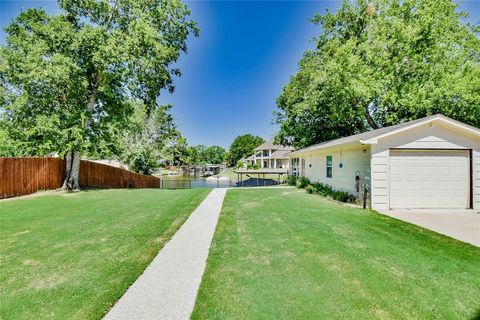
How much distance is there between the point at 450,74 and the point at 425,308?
19.4m

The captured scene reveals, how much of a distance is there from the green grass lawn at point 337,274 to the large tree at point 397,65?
44.6ft

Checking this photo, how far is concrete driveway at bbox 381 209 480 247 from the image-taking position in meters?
6.48

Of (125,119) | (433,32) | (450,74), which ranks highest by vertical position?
(433,32)

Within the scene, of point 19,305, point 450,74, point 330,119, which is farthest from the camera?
point 330,119

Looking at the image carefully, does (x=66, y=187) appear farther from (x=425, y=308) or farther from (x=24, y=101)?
(x=425, y=308)

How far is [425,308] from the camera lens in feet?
10.8

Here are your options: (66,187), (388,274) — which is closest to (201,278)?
(388,274)

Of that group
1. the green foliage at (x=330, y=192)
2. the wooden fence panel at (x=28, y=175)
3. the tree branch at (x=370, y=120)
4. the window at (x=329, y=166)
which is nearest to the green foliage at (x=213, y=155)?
the tree branch at (x=370, y=120)

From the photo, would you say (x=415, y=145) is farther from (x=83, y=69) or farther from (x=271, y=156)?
(x=271, y=156)

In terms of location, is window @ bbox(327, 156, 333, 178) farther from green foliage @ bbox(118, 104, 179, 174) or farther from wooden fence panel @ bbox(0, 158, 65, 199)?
green foliage @ bbox(118, 104, 179, 174)

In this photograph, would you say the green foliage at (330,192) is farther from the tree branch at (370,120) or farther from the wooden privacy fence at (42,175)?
the wooden privacy fence at (42,175)

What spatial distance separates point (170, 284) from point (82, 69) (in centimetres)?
1566

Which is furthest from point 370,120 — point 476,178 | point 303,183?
point 476,178

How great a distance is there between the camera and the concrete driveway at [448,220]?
6484 millimetres
